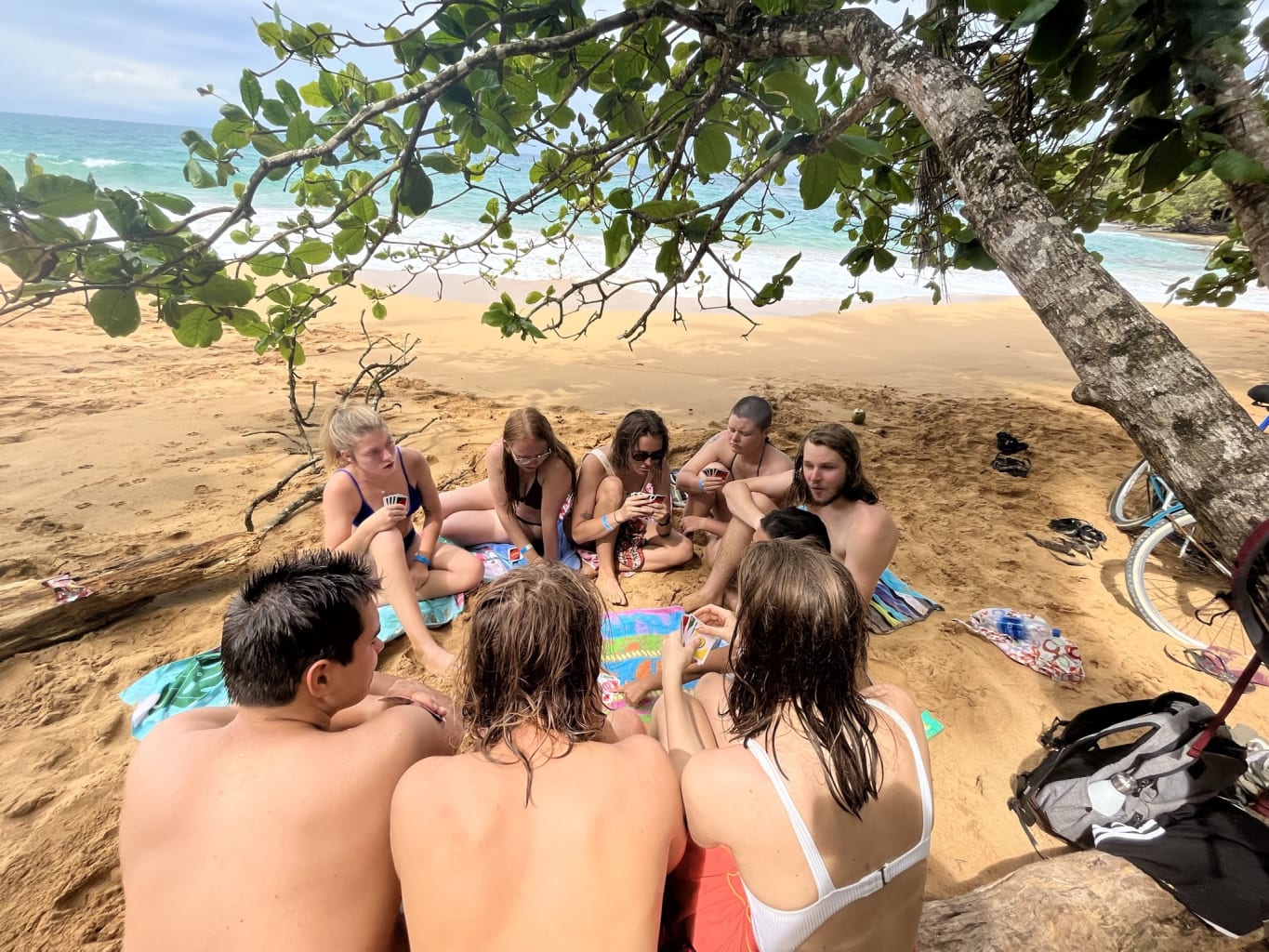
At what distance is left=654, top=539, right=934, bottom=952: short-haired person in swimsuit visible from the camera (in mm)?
1408

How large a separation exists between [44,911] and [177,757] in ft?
4.02

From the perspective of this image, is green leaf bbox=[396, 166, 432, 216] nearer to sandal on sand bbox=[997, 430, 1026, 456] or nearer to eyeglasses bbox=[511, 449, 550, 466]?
eyeglasses bbox=[511, 449, 550, 466]

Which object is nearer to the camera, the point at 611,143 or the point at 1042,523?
the point at 611,143

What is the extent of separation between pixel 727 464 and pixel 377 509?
219 centimetres

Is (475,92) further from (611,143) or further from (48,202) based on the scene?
(48,202)

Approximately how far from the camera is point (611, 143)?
8.27 ft

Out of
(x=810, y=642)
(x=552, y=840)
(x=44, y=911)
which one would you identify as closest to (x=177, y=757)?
(x=552, y=840)

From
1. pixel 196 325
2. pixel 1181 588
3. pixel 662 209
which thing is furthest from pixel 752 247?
pixel 196 325

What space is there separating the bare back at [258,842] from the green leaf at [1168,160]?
2352mm

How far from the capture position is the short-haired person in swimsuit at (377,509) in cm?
308

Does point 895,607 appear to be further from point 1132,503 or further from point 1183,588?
point 1132,503

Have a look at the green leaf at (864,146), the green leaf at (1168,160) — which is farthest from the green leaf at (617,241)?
the green leaf at (1168,160)

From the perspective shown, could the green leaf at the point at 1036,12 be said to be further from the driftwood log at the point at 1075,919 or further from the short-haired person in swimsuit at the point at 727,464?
the short-haired person in swimsuit at the point at 727,464

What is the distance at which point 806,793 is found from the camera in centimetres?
143
